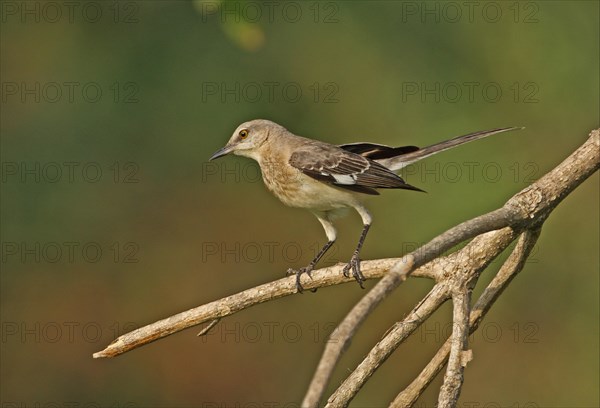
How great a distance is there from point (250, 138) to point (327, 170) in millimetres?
687

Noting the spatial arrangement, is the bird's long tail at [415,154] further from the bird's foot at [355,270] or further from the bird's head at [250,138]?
the bird's foot at [355,270]

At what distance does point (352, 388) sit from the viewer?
300 centimetres

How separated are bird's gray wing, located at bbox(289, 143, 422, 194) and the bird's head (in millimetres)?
316

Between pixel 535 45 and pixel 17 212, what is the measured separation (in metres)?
4.84

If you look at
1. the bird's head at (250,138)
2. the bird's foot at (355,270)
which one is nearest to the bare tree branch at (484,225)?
the bird's foot at (355,270)

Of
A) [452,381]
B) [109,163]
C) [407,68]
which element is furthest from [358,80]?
[452,381]

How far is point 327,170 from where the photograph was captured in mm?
5035

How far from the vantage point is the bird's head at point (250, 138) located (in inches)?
215

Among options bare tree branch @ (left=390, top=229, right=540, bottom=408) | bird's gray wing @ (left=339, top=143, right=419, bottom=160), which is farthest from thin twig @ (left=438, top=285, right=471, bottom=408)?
bird's gray wing @ (left=339, top=143, right=419, bottom=160)

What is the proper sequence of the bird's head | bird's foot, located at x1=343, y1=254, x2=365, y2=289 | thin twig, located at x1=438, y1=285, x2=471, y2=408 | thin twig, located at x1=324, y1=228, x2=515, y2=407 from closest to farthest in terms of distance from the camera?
thin twig, located at x1=438, y1=285, x2=471, y2=408 → thin twig, located at x1=324, y1=228, x2=515, y2=407 → bird's foot, located at x1=343, y1=254, x2=365, y2=289 → the bird's head

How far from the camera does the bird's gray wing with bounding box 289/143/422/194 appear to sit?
193 inches

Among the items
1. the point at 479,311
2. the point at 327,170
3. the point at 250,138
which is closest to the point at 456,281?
the point at 479,311

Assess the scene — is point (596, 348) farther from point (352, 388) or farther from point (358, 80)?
point (352, 388)

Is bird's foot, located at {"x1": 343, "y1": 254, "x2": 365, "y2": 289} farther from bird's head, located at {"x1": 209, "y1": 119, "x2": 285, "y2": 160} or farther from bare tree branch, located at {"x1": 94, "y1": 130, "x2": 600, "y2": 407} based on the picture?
bird's head, located at {"x1": 209, "y1": 119, "x2": 285, "y2": 160}
